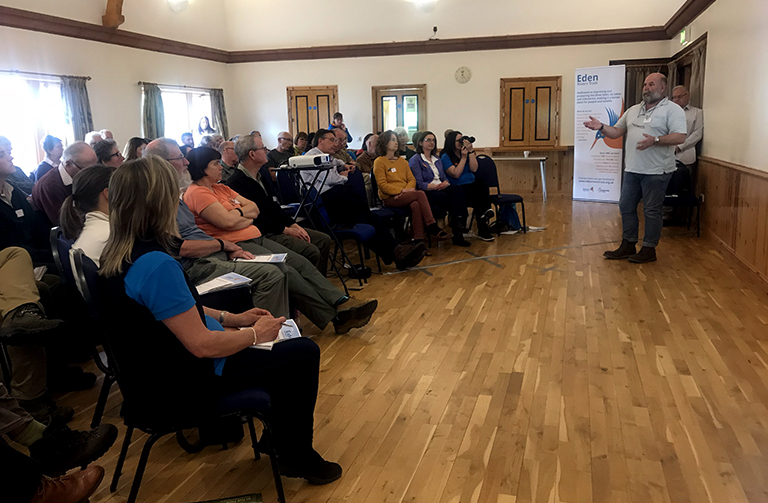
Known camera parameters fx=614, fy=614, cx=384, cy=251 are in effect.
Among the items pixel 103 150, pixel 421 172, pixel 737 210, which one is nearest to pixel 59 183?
pixel 103 150

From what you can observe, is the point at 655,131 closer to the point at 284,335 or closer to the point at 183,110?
the point at 284,335

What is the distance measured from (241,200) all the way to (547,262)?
9.83 ft

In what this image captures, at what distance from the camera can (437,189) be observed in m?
6.53

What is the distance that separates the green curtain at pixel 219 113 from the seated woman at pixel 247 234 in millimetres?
8443

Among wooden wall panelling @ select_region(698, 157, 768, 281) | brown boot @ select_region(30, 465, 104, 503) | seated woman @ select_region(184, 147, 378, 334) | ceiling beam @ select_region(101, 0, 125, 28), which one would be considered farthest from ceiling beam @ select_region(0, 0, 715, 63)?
brown boot @ select_region(30, 465, 104, 503)

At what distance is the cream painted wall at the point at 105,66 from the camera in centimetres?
777

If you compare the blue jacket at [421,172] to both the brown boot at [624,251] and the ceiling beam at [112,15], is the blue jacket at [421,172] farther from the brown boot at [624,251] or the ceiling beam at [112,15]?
the ceiling beam at [112,15]

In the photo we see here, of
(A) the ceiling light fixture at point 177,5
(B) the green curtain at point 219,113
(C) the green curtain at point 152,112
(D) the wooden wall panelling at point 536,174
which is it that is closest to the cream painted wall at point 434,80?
(D) the wooden wall panelling at point 536,174

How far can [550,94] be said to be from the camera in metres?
11.0

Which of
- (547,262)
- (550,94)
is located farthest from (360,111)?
(547,262)

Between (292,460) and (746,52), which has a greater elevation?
(746,52)

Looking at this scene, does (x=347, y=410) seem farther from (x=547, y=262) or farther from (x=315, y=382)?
(x=547, y=262)

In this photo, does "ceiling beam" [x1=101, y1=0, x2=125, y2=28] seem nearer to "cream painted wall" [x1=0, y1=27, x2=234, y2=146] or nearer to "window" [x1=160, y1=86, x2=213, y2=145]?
"cream painted wall" [x1=0, y1=27, x2=234, y2=146]

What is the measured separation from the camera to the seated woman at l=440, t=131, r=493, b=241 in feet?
22.3
